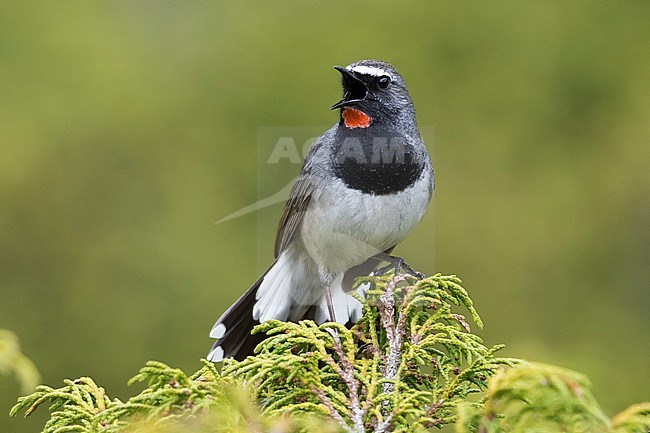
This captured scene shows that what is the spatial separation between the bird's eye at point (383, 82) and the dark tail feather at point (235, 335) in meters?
0.96

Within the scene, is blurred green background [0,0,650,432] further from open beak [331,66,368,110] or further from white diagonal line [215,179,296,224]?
open beak [331,66,368,110]

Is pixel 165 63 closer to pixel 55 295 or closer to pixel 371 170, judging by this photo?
pixel 55 295

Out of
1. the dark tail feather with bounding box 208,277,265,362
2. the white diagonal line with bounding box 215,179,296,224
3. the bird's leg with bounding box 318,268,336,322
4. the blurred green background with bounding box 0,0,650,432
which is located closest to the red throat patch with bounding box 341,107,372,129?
the bird's leg with bounding box 318,268,336,322

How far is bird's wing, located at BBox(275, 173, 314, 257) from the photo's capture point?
10.6ft

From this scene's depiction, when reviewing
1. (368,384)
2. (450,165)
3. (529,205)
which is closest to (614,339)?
(529,205)

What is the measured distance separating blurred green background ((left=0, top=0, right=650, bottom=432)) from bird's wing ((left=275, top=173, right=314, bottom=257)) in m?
0.92

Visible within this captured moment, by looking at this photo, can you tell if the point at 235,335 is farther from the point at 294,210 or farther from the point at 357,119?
the point at 357,119

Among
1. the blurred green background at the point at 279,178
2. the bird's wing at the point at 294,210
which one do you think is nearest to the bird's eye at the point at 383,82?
the bird's wing at the point at 294,210

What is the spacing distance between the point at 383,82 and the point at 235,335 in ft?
3.56

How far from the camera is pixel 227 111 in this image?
5082 mm

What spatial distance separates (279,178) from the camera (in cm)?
432

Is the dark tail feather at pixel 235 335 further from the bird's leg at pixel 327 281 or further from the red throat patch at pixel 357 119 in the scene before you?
the red throat patch at pixel 357 119

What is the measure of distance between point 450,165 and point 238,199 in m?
1.24

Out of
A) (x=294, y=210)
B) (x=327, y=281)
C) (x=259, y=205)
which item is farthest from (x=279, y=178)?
(x=327, y=281)
